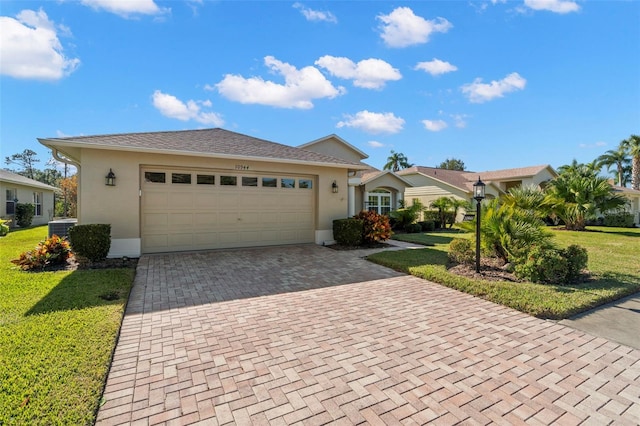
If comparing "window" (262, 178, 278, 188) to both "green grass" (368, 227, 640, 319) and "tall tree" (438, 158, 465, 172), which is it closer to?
"green grass" (368, 227, 640, 319)

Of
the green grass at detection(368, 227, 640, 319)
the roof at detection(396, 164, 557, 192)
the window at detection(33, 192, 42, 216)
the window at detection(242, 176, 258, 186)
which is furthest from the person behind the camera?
the roof at detection(396, 164, 557, 192)

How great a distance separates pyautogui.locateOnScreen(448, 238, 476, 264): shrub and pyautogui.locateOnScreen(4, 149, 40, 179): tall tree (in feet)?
206

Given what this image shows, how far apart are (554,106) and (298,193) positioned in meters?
14.9

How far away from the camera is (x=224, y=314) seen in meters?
4.64

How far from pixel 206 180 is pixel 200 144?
1244mm

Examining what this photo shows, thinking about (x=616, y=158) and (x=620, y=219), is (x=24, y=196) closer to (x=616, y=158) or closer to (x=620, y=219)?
(x=620, y=219)

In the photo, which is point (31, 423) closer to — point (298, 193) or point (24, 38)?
point (298, 193)

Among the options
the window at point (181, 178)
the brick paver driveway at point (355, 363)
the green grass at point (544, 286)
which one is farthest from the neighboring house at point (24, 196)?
the green grass at point (544, 286)

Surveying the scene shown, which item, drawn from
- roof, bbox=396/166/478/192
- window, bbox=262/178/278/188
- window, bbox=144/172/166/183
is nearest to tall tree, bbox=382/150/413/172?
roof, bbox=396/166/478/192

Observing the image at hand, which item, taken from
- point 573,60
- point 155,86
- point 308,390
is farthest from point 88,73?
point 573,60

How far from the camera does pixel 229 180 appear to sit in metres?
10.4

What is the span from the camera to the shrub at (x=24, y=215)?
18.8 m

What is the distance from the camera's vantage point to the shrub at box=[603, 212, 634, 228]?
22188 mm

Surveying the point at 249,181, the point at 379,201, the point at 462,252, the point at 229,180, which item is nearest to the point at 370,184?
the point at 379,201
